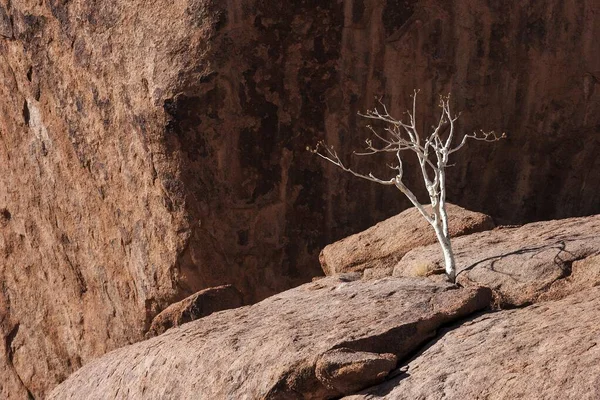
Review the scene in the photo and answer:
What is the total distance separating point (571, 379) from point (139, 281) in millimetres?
7280

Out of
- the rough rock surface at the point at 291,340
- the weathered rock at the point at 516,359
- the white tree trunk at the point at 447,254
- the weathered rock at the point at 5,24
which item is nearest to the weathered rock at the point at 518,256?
the white tree trunk at the point at 447,254

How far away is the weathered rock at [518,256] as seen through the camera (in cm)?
1095

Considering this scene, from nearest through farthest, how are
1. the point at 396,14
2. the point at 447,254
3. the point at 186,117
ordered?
the point at 447,254, the point at 186,117, the point at 396,14

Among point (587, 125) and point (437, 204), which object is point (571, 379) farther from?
point (587, 125)

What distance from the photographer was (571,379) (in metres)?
8.55

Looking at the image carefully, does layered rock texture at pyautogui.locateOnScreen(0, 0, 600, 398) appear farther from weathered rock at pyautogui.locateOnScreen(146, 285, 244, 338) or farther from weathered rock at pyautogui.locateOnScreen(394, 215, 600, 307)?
weathered rock at pyautogui.locateOnScreen(394, 215, 600, 307)

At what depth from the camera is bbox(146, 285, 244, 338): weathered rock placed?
1363cm

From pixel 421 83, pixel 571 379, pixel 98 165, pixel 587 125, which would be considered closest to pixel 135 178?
pixel 98 165

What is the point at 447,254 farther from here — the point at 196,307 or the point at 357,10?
the point at 357,10

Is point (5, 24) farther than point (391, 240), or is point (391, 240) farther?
point (5, 24)

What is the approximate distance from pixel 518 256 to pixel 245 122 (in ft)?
14.0

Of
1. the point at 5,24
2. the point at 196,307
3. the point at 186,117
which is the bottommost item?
the point at 196,307

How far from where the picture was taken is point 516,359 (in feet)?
29.9

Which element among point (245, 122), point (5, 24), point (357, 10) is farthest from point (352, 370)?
point (5, 24)
